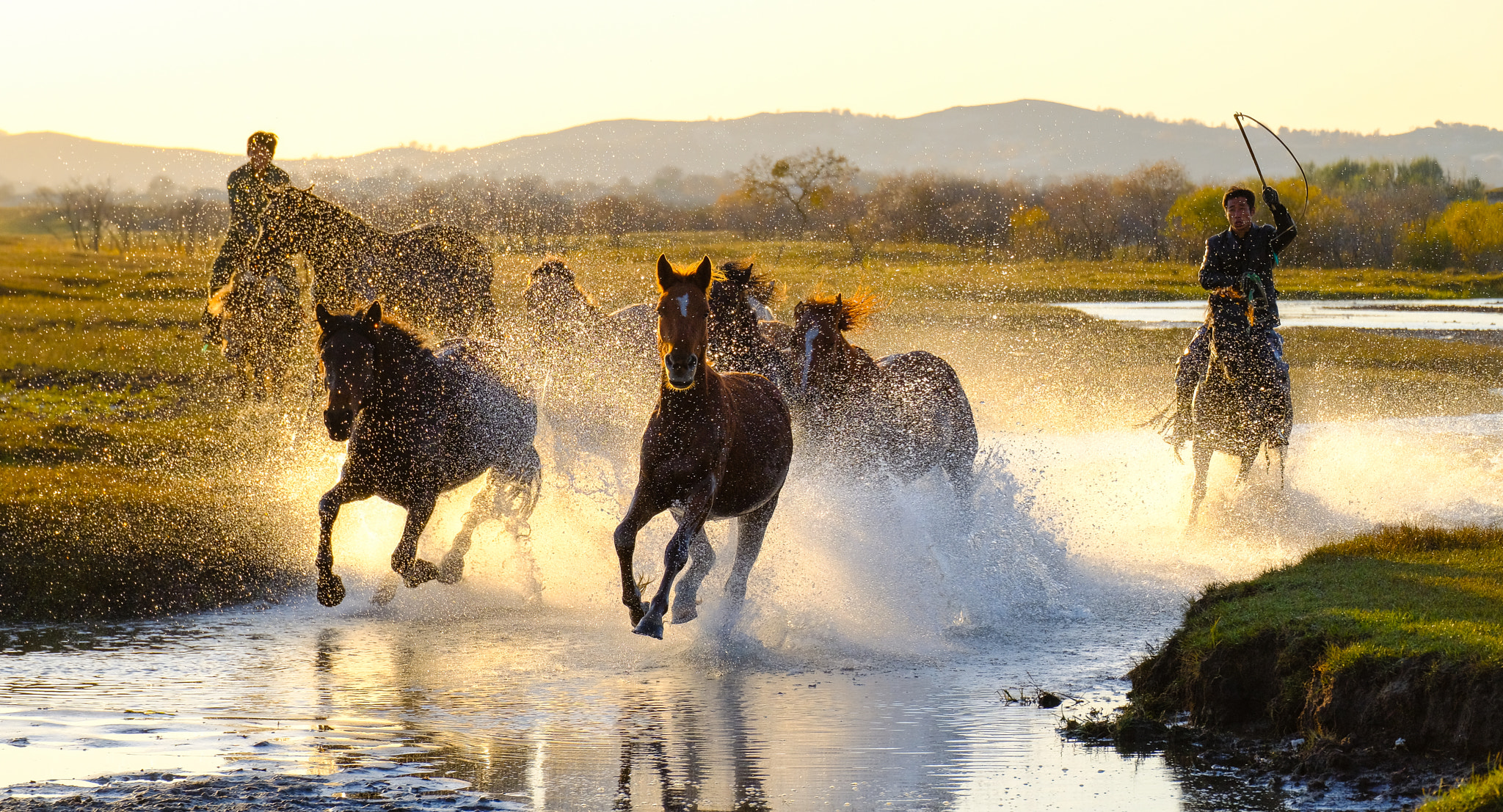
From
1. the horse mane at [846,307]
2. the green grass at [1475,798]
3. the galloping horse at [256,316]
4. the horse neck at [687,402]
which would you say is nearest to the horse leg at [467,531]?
the horse neck at [687,402]

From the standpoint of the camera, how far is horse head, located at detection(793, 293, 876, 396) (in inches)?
435

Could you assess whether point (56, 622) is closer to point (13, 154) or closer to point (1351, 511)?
point (1351, 511)

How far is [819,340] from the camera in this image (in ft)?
36.5

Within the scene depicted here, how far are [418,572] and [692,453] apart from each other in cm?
→ 239

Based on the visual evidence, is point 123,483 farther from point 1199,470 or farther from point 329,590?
point 1199,470

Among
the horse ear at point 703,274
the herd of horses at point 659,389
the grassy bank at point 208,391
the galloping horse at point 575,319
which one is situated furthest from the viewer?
the galloping horse at point 575,319

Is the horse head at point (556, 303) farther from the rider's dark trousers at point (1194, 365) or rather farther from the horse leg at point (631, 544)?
the rider's dark trousers at point (1194, 365)

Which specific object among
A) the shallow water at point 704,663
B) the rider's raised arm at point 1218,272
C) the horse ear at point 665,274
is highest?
the rider's raised arm at point 1218,272

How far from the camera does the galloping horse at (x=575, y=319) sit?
12.7 metres

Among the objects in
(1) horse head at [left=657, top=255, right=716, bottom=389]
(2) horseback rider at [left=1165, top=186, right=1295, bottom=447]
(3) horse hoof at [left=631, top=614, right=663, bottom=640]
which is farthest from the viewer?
(2) horseback rider at [left=1165, top=186, right=1295, bottom=447]

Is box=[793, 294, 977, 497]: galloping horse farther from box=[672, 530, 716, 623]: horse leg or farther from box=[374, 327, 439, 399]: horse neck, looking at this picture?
box=[374, 327, 439, 399]: horse neck

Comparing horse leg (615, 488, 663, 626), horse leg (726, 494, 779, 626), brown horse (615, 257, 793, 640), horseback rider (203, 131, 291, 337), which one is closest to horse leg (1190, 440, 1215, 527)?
horse leg (726, 494, 779, 626)

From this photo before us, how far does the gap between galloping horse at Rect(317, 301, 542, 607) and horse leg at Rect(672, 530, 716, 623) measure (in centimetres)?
189

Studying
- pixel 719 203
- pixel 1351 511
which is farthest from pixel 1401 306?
pixel 719 203
